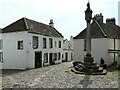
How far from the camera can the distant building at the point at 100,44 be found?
31.3m

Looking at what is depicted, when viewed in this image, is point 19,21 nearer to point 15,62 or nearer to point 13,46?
point 13,46

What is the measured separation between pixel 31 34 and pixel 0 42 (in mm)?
6620

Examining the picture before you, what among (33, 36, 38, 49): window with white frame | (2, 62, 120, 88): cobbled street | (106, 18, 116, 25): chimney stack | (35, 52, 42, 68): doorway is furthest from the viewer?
(106, 18, 116, 25): chimney stack

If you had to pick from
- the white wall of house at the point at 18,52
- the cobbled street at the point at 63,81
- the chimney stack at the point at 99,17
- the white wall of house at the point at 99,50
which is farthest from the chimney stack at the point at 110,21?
the cobbled street at the point at 63,81

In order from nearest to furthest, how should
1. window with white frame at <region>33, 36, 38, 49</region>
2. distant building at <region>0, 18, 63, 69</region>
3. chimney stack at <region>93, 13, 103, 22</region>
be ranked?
distant building at <region>0, 18, 63, 69</region>
window with white frame at <region>33, 36, 38, 49</region>
chimney stack at <region>93, 13, 103, 22</region>

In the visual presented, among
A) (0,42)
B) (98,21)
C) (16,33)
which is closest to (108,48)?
(98,21)

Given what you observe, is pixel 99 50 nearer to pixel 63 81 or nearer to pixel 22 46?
pixel 22 46

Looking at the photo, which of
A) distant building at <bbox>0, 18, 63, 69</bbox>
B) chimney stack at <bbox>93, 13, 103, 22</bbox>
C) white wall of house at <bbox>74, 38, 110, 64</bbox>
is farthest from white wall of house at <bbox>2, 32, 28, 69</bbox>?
chimney stack at <bbox>93, 13, 103, 22</bbox>

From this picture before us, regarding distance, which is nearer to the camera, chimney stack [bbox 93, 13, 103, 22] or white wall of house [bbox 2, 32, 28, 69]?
white wall of house [bbox 2, 32, 28, 69]

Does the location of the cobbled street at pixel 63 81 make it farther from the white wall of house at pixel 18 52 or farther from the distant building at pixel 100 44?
the distant building at pixel 100 44

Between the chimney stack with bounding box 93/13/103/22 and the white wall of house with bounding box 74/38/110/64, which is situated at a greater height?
the chimney stack with bounding box 93/13/103/22

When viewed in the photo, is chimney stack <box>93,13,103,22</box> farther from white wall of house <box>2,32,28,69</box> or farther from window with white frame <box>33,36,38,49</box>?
white wall of house <box>2,32,28,69</box>

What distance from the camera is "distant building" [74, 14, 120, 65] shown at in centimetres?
3130

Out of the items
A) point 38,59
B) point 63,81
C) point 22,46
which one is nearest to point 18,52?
point 22,46
